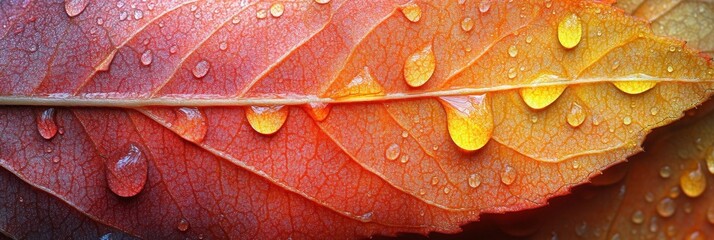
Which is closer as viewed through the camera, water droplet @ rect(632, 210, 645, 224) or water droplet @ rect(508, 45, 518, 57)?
water droplet @ rect(508, 45, 518, 57)

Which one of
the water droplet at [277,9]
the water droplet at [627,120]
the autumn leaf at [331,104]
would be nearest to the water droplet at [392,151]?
the autumn leaf at [331,104]

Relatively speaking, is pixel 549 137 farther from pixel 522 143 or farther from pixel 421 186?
pixel 421 186

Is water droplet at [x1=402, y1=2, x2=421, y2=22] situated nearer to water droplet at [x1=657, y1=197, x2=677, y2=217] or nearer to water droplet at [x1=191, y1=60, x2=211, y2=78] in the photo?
water droplet at [x1=191, y1=60, x2=211, y2=78]

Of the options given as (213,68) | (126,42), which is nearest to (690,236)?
(213,68)

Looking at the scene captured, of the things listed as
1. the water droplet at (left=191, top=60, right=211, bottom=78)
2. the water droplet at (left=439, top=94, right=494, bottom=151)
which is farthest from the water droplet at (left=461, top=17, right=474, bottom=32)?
the water droplet at (left=191, top=60, right=211, bottom=78)

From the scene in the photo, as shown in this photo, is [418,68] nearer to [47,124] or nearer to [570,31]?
[570,31]

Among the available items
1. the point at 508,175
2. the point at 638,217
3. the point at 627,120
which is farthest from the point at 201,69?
the point at 638,217

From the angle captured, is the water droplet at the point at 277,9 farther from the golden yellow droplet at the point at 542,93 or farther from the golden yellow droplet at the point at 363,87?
the golden yellow droplet at the point at 542,93
